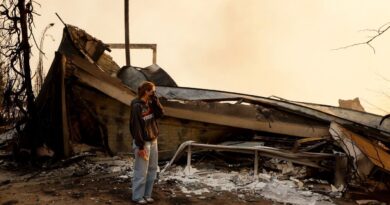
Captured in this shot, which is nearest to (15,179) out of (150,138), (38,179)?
(38,179)

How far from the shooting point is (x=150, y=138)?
6.02 m

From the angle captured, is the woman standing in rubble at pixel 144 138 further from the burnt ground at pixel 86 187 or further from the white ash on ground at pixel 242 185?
the white ash on ground at pixel 242 185

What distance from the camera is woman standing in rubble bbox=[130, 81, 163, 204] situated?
19.6 ft

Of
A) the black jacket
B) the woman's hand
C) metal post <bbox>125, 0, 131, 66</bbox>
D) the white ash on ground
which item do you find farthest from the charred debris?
metal post <bbox>125, 0, 131, 66</bbox>

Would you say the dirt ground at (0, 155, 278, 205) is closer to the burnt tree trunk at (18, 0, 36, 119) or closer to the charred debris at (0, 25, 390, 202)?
the charred debris at (0, 25, 390, 202)

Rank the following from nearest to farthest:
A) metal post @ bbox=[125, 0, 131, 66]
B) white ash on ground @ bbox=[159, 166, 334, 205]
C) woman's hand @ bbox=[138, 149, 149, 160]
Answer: woman's hand @ bbox=[138, 149, 149, 160] → white ash on ground @ bbox=[159, 166, 334, 205] → metal post @ bbox=[125, 0, 131, 66]

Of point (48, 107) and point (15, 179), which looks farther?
point (48, 107)

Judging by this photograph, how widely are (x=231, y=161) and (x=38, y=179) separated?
11.8 feet

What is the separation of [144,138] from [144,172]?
47 cm

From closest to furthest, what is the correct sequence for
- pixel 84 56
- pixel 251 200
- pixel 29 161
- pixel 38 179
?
pixel 251 200 → pixel 38 179 → pixel 29 161 → pixel 84 56

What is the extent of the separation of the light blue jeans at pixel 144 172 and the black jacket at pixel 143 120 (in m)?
0.12

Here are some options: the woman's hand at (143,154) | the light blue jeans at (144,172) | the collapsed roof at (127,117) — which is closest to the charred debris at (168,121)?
the collapsed roof at (127,117)

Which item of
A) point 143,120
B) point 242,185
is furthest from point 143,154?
point 242,185

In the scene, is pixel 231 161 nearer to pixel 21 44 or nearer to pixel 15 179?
pixel 15 179
